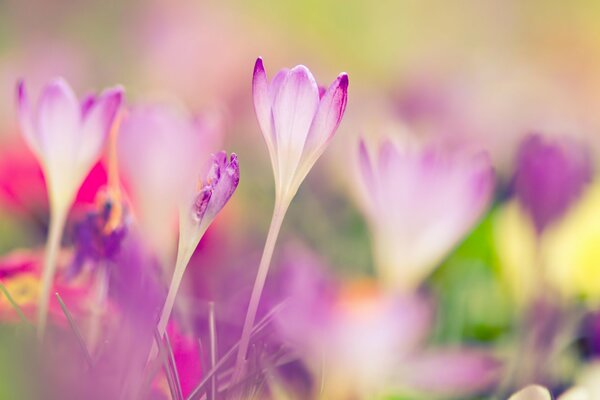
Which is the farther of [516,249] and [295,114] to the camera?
[516,249]

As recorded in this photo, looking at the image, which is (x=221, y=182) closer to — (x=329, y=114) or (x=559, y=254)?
(x=329, y=114)

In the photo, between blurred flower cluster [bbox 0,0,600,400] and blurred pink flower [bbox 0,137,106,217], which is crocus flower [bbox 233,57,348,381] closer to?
blurred flower cluster [bbox 0,0,600,400]

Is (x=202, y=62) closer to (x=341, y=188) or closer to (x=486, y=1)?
(x=341, y=188)

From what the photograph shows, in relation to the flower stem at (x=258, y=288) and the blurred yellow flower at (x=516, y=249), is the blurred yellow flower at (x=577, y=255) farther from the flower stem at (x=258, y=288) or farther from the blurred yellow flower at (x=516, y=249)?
the flower stem at (x=258, y=288)

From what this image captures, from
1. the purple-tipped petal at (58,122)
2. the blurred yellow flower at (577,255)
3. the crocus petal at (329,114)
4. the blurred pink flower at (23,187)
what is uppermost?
the crocus petal at (329,114)

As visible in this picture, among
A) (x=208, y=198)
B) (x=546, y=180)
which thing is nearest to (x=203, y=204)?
(x=208, y=198)

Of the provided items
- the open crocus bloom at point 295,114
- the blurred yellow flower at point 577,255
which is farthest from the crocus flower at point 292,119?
the blurred yellow flower at point 577,255
